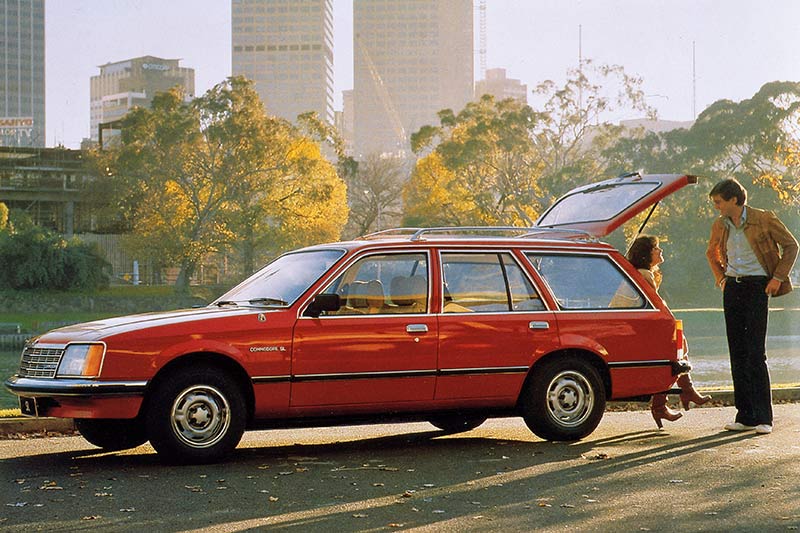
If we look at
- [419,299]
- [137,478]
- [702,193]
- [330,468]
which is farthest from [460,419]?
[702,193]

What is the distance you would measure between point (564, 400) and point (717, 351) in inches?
1443

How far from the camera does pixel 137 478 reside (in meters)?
8.48

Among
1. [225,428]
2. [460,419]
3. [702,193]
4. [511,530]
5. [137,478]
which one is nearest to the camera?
[511,530]

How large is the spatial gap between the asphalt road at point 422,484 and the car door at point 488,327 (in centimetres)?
54

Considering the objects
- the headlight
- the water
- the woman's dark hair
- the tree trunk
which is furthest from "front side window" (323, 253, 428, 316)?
the tree trunk

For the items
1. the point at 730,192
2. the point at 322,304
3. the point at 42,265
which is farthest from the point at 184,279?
the point at 322,304

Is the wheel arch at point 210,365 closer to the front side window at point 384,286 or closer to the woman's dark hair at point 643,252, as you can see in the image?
the front side window at point 384,286

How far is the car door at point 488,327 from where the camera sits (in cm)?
994

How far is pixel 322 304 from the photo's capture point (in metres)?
9.36

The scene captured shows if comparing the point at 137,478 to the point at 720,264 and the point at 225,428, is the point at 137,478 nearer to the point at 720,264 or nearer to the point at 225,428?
the point at 225,428

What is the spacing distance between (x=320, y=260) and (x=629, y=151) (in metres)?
64.5

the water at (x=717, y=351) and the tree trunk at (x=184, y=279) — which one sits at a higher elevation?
the tree trunk at (x=184, y=279)

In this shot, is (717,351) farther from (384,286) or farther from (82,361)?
(82,361)

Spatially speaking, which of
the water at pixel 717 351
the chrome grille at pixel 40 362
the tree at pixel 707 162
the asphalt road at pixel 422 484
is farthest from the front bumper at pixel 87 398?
the tree at pixel 707 162
